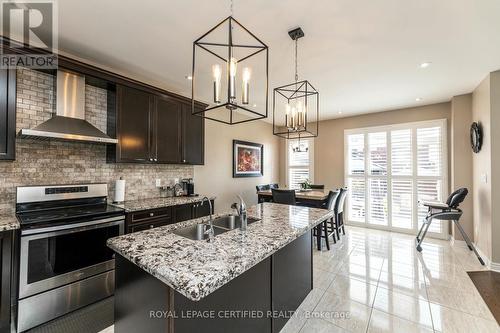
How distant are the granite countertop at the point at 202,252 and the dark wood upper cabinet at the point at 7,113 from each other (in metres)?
1.56

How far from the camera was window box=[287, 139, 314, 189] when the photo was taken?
622 cm

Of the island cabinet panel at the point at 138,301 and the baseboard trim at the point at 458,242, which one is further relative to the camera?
the baseboard trim at the point at 458,242

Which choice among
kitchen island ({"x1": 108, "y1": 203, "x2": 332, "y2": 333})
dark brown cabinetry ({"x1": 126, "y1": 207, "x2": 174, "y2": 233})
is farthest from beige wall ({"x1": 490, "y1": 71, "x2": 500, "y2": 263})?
dark brown cabinetry ({"x1": 126, "y1": 207, "x2": 174, "y2": 233})

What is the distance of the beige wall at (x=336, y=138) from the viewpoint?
496 cm

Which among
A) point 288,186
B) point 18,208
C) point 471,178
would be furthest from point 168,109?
point 471,178

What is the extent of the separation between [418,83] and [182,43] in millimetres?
3617

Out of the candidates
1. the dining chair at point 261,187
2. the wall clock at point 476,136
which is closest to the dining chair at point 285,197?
the dining chair at point 261,187

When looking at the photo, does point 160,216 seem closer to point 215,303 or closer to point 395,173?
point 215,303

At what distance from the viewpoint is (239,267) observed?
3.66 ft

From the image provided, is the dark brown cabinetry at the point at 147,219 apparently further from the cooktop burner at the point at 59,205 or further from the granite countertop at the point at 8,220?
the granite countertop at the point at 8,220

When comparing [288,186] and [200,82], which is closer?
[200,82]

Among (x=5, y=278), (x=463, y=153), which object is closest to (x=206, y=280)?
(x=5, y=278)

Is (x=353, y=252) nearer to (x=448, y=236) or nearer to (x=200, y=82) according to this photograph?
(x=448, y=236)

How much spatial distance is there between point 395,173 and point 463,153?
A: 1.20 meters
